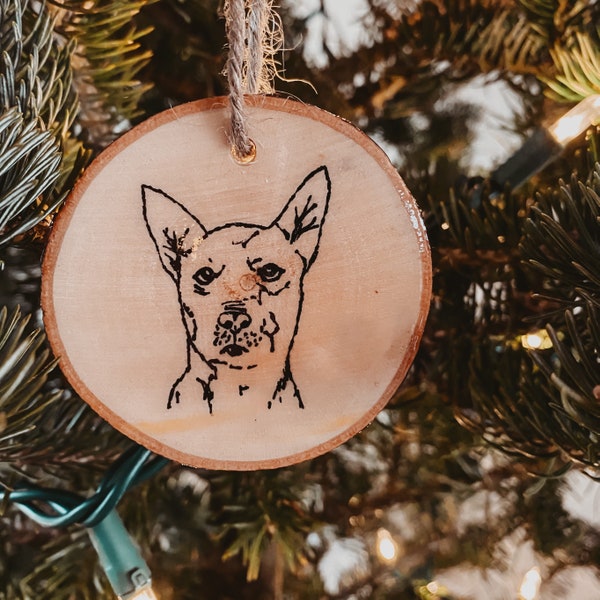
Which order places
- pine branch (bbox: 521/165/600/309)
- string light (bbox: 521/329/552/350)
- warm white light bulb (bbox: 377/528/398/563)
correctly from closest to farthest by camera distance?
pine branch (bbox: 521/165/600/309)
string light (bbox: 521/329/552/350)
warm white light bulb (bbox: 377/528/398/563)

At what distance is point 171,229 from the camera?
37cm

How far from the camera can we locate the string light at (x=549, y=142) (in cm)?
38

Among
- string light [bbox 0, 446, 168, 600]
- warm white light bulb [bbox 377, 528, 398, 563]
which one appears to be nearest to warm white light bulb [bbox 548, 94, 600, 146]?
string light [bbox 0, 446, 168, 600]

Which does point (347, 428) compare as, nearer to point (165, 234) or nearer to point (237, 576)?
point (165, 234)

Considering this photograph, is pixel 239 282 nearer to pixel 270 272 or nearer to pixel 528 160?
pixel 270 272

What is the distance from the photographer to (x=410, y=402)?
0.49 metres

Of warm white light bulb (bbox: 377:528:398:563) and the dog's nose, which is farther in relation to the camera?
warm white light bulb (bbox: 377:528:398:563)

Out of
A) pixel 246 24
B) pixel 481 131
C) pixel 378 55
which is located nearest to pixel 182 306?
pixel 246 24

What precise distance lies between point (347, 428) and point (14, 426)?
19 cm

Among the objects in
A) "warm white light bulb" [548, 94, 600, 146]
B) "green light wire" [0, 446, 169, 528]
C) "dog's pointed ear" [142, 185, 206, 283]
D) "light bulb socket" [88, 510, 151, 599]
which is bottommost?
"light bulb socket" [88, 510, 151, 599]

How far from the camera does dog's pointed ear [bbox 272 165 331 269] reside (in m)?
0.37

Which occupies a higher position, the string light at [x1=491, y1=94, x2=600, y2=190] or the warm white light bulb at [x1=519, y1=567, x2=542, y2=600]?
the string light at [x1=491, y1=94, x2=600, y2=190]

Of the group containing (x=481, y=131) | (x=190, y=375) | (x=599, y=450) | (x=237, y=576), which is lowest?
(x=237, y=576)

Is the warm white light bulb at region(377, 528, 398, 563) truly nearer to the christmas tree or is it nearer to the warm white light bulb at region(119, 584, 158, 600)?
the christmas tree
